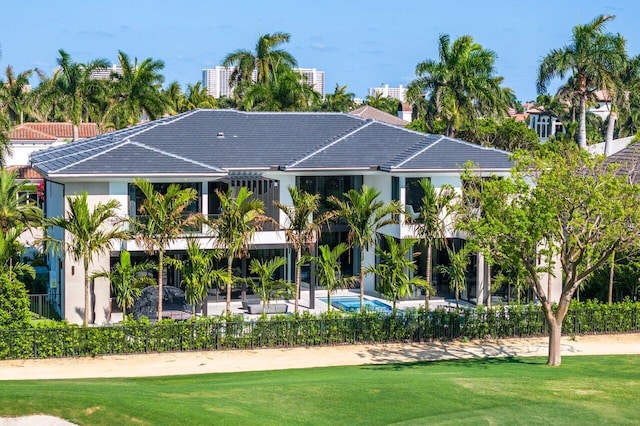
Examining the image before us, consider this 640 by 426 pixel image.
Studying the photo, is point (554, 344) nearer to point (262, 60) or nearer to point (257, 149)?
point (257, 149)

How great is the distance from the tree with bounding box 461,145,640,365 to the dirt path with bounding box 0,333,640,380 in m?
4.54

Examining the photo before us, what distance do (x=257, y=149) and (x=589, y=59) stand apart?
23387 millimetres

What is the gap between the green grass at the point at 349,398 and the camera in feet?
73.1

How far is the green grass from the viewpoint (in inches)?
877

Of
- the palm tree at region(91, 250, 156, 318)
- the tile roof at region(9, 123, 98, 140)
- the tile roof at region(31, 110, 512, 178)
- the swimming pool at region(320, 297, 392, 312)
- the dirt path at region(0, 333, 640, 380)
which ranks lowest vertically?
the dirt path at region(0, 333, 640, 380)

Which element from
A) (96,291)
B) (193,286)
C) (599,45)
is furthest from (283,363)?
(599,45)

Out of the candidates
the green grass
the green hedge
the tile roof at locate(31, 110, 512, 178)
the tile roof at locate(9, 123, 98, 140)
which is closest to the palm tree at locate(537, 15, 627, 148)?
the tile roof at locate(31, 110, 512, 178)

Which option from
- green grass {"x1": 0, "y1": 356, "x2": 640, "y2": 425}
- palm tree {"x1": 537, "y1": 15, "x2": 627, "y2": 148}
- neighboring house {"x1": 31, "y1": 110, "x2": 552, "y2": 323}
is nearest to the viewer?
green grass {"x1": 0, "y1": 356, "x2": 640, "y2": 425}

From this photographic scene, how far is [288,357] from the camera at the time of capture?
3209 cm

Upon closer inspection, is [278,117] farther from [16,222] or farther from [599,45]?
[599,45]

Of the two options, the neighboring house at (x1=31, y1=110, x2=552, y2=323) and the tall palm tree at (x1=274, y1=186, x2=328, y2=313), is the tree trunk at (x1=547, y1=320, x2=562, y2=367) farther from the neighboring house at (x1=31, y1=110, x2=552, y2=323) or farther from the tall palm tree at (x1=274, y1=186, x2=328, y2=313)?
the neighboring house at (x1=31, y1=110, x2=552, y2=323)

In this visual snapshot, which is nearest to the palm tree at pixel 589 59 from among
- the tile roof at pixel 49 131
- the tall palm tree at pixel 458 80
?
the tall palm tree at pixel 458 80

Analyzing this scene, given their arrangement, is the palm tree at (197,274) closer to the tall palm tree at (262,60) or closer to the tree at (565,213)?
the tree at (565,213)

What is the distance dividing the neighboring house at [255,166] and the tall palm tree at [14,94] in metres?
41.2
